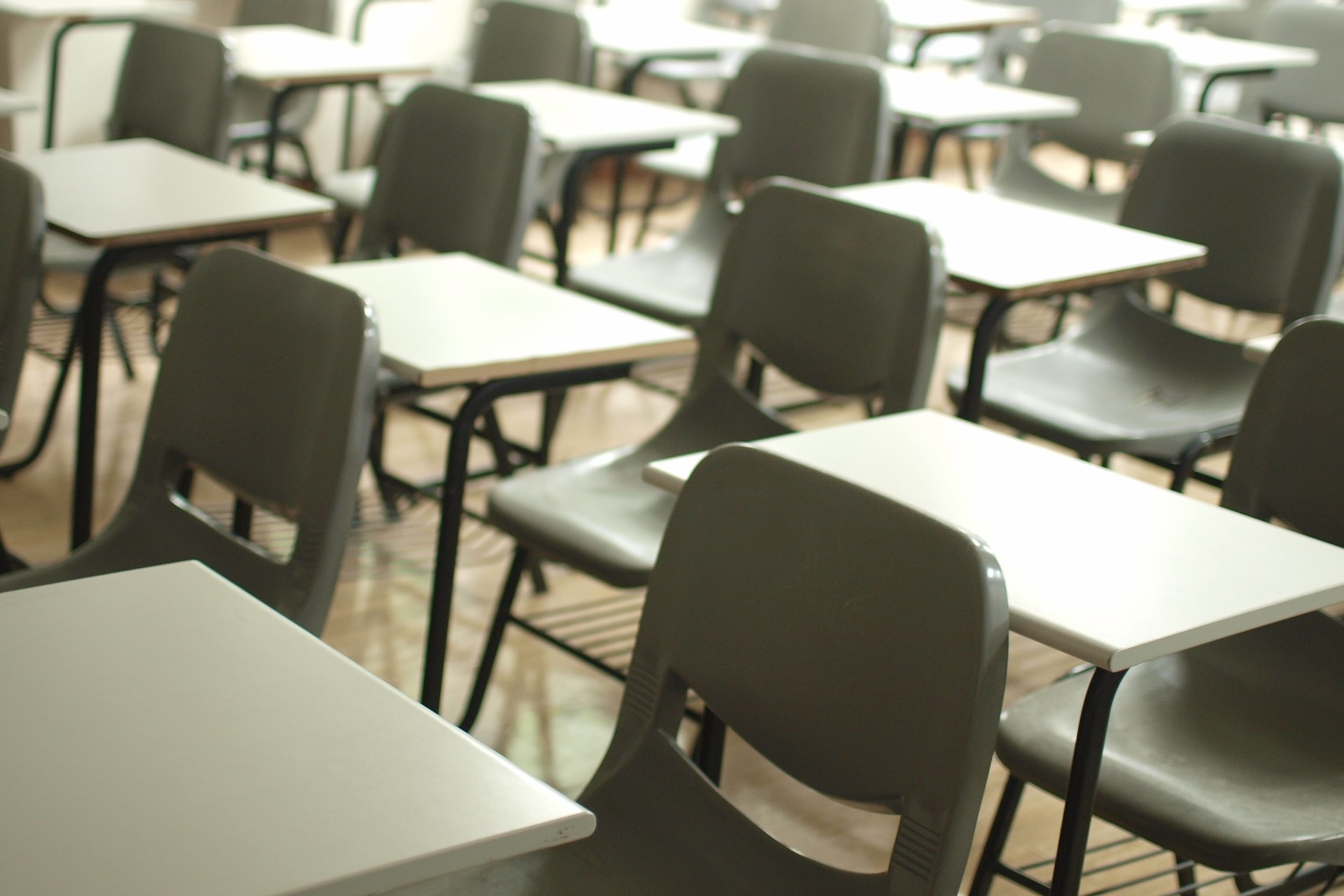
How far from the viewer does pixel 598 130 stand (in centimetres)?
356

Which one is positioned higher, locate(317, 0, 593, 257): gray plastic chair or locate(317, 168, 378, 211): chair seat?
locate(317, 0, 593, 257): gray plastic chair

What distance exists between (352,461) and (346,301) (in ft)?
0.62

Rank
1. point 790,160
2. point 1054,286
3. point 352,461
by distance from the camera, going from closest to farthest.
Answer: point 352,461 → point 1054,286 → point 790,160

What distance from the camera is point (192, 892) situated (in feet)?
3.10

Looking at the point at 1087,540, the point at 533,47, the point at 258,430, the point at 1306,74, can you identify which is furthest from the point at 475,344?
the point at 1306,74

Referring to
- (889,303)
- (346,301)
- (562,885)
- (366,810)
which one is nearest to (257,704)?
(366,810)

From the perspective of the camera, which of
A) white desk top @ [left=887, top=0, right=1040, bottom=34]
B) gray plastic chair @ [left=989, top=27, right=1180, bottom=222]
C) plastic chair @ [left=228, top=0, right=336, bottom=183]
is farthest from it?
white desk top @ [left=887, top=0, right=1040, bottom=34]

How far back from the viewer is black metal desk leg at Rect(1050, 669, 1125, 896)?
151cm

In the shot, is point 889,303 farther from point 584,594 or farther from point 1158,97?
point 1158,97

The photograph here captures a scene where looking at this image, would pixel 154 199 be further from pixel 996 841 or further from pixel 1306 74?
pixel 1306 74

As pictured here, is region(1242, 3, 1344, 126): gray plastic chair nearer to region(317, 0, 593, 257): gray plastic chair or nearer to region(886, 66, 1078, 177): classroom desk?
region(886, 66, 1078, 177): classroom desk

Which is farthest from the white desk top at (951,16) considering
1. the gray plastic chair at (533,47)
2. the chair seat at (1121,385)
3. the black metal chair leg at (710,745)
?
the black metal chair leg at (710,745)

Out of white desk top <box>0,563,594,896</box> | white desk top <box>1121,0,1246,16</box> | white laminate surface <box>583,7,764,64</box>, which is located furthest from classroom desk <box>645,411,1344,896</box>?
white desk top <box>1121,0,1246,16</box>

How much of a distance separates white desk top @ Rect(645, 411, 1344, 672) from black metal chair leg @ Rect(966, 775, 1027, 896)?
376 millimetres
